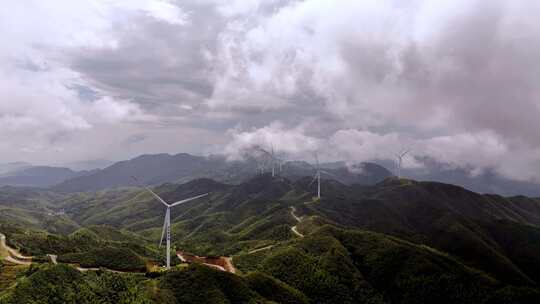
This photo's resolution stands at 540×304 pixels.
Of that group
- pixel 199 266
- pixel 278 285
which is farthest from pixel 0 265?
pixel 278 285

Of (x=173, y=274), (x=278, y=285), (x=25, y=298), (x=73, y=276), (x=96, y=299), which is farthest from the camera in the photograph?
(x=278, y=285)

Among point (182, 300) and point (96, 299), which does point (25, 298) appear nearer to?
point (96, 299)

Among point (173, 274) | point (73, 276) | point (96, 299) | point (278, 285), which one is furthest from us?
point (278, 285)

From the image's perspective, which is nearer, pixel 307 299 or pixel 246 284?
pixel 246 284

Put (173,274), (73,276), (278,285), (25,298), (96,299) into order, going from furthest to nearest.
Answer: (278,285) → (173,274) → (73,276) → (96,299) → (25,298)

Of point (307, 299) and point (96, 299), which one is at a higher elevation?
point (96, 299)

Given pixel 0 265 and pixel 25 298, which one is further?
pixel 0 265

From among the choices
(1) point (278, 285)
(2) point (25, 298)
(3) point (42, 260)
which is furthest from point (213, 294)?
(3) point (42, 260)

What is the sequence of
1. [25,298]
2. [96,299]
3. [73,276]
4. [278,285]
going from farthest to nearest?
1. [278,285]
2. [73,276]
3. [96,299]
4. [25,298]

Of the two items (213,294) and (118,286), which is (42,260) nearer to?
(118,286)
